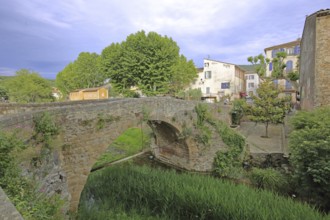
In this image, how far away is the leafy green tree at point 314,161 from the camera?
7355 mm

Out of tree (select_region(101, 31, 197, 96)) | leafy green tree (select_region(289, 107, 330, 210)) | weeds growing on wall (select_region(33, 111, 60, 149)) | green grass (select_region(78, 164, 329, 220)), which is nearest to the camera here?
weeds growing on wall (select_region(33, 111, 60, 149))

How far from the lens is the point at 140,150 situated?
1513 centimetres

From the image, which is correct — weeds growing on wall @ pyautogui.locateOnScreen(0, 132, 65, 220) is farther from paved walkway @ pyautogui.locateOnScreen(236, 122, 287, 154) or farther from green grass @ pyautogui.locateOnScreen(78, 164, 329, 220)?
paved walkway @ pyautogui.locateOnScreen(236, 122, 287, 154)

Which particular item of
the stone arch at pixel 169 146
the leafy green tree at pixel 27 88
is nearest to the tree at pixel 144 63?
the stone arch at pixel 169 146

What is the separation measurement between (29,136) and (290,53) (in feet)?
117

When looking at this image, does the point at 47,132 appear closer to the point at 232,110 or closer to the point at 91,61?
the point at 232,110

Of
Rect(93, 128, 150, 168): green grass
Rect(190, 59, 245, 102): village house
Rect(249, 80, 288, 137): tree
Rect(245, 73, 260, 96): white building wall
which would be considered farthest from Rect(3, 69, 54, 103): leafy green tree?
Rect(249, 80, 288, 137): tree

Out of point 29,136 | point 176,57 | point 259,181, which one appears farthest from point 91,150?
point 176,57

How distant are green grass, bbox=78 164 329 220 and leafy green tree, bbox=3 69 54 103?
3566 centimetres

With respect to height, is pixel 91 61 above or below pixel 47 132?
above

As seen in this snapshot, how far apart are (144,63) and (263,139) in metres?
15.8

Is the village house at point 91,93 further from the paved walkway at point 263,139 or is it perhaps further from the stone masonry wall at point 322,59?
the stone masonry wall at point 322,59

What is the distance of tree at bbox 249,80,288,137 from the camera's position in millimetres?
13891

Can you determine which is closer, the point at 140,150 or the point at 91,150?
the point at 91,150
